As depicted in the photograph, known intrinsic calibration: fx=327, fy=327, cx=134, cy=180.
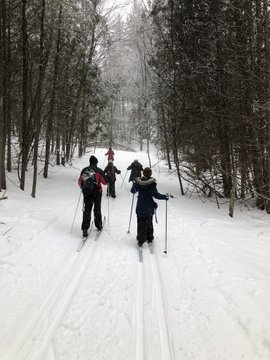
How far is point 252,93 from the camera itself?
11.6 meters

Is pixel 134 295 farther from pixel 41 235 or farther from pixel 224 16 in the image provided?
pixel 224 16

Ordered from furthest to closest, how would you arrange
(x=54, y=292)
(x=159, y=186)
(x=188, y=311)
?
(x=159, y=186)
(x=54, y=292)
(x=188, y=311)

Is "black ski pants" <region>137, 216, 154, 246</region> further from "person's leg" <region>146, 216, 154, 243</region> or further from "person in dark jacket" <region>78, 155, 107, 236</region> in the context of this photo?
"person in dark jacket" <region>78, 155, 107, 236</region>

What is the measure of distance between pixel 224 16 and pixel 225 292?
1120 centimetres

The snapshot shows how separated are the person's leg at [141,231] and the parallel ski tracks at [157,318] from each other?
134 centimetres

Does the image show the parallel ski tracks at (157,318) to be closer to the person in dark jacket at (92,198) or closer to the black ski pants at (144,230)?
the black ski pants at (144,230)

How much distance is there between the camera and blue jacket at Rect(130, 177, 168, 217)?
8.25 meters

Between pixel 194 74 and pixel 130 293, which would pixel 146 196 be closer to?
pixel 130 293

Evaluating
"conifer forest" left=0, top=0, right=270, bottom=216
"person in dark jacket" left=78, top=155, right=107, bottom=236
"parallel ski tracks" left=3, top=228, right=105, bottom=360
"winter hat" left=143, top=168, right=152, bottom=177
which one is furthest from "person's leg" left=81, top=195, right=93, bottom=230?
"conifer forest" left=0, top=0, right=270, bottom=216

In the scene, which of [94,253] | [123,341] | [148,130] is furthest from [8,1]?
[148,130]

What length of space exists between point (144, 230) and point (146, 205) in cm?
63

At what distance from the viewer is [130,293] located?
5344mm

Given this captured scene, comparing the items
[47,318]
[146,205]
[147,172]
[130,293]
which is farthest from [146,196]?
[47,318]

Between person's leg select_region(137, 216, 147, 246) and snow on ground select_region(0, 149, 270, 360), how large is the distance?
261 mm
